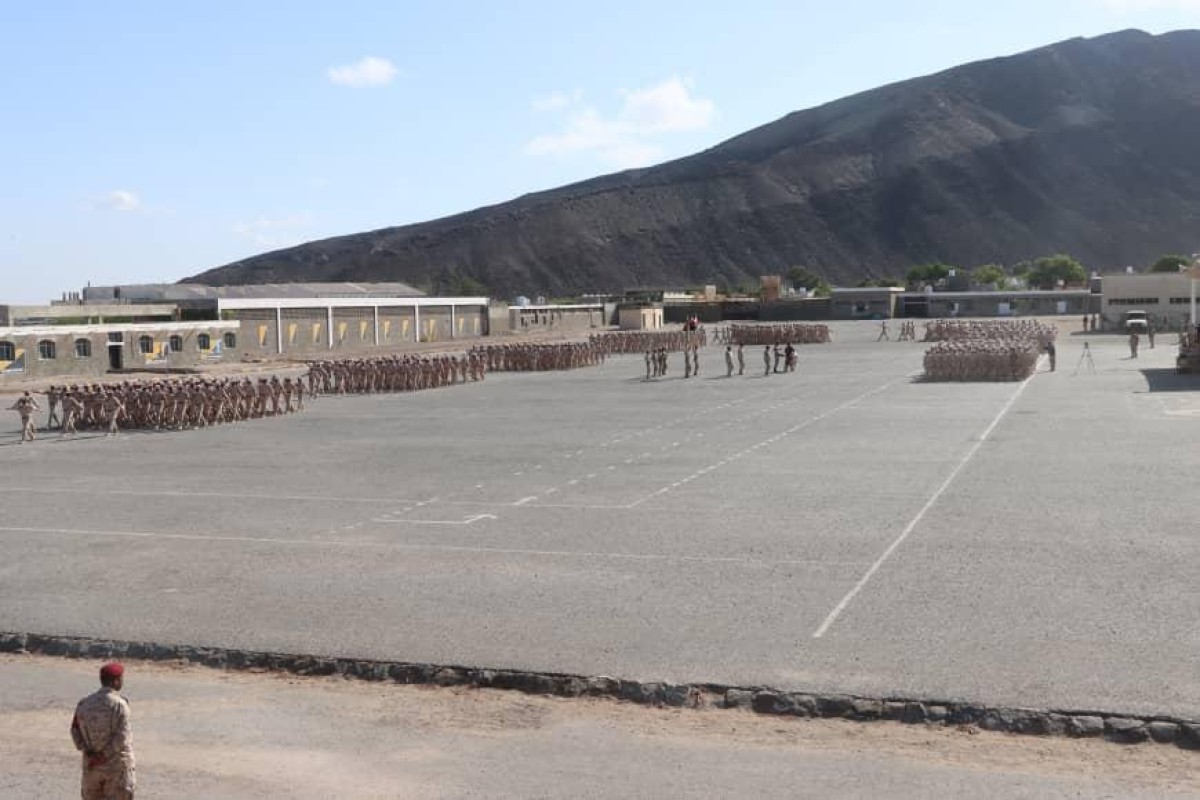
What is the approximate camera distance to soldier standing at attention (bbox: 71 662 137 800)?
23.5ft

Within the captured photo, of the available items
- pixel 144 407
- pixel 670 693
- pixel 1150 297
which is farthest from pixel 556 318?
pixel 670 693

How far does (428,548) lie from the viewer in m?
16.1

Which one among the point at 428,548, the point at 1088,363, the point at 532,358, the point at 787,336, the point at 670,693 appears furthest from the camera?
the point at 787,336

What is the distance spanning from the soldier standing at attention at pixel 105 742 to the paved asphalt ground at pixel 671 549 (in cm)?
417

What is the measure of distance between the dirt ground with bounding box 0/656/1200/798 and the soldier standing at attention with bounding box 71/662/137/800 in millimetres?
1121

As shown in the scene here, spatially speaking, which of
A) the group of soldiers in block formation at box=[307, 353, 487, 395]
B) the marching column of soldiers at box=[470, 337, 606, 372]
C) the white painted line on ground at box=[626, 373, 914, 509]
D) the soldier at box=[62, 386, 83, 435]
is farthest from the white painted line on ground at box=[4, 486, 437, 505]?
the marching column of soldiers at box=[470, 337, 606, 372]

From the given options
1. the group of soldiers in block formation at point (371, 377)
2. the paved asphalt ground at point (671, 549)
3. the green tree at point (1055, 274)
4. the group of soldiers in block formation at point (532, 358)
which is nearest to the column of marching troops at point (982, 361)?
the paved asphalt ground at point (671, 549)

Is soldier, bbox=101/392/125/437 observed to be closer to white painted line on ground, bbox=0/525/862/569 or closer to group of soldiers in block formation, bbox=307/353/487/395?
group of soldiers in block formation, bbox=307/353/487/395

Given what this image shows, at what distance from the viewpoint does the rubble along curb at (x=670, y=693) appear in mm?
9156

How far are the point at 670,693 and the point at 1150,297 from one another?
276 feet


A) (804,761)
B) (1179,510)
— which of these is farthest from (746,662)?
(1179,510)

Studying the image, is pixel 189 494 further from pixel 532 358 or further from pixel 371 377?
pixel 532 358

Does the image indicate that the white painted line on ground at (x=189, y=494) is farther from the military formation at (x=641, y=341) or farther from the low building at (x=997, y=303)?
the low building at (x=997, y=303)

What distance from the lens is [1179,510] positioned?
17297 mm
